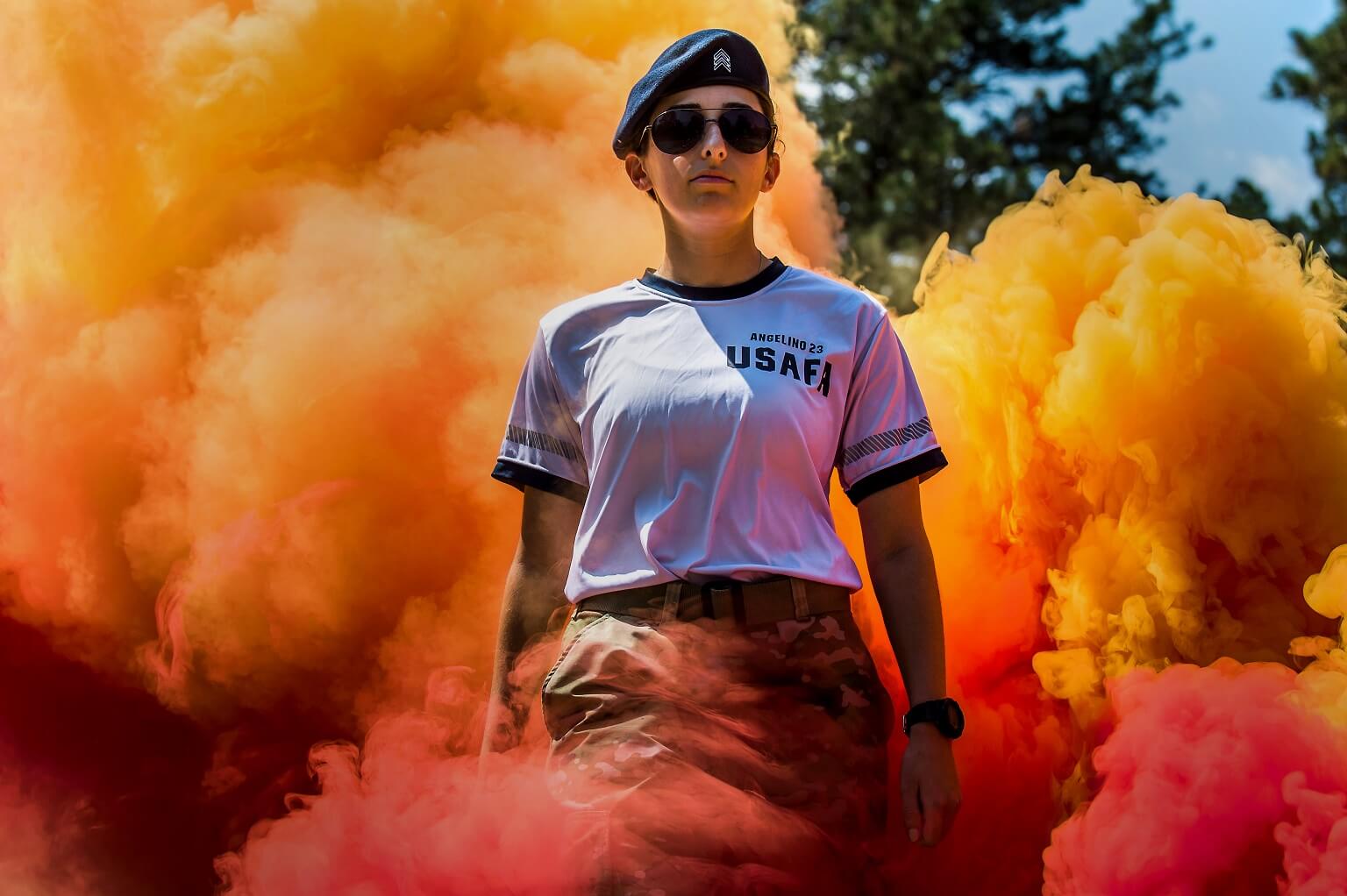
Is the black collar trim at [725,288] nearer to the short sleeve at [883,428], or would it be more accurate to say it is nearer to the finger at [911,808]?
the short sleeve at [883,428]

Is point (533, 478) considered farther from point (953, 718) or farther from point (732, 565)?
point (953, 718)

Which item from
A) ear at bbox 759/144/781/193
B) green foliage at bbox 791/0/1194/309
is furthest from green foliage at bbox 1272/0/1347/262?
ear at bbox 759/144/781/193

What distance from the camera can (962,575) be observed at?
355 centimetres

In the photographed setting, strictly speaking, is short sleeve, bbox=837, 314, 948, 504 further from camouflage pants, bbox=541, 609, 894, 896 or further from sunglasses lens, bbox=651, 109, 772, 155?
sunglasses lens, bbox=651, 109, 772, 155

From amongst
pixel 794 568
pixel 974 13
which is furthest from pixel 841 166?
pixel 794 568

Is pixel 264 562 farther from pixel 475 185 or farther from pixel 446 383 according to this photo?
pixel 475 185

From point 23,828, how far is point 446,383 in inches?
72.6

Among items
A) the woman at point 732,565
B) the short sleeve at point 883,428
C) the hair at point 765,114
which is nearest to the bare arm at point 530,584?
the woman at point 732,565

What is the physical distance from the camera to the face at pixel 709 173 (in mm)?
2855

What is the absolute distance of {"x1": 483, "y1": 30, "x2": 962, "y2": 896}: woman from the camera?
259 centimetres

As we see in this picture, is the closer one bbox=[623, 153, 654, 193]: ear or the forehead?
the forehead

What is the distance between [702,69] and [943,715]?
4.58ft

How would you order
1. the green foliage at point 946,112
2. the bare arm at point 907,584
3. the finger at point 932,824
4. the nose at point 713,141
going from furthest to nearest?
the green foliage at point 946,112 → the nose at point 713,141 → the bare arm at point 907,584 → the finger at point 932,824

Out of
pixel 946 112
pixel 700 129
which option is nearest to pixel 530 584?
pixel 700 129
